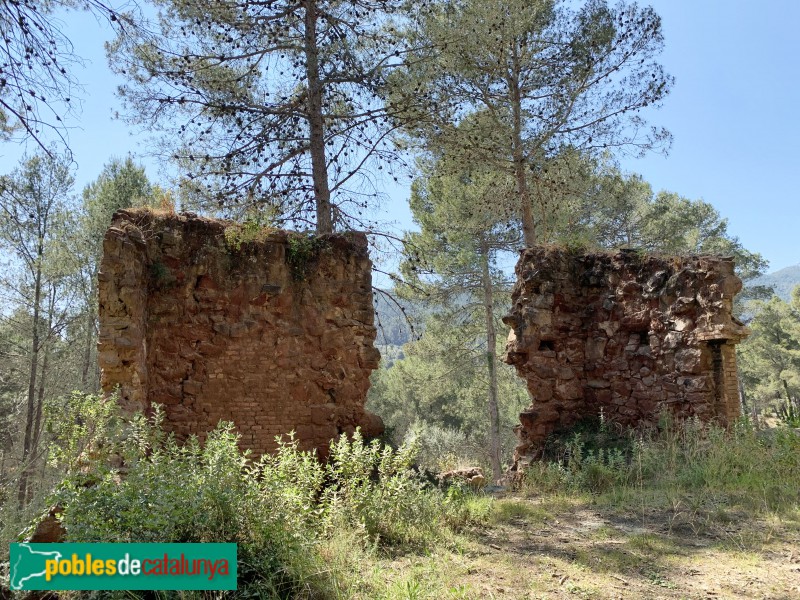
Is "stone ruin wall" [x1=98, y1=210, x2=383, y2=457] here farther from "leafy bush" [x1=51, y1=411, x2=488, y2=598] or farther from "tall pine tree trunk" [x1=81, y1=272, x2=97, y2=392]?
"tall pine tree trunk" [x1=81, y1=272, x2=97, y2=392]

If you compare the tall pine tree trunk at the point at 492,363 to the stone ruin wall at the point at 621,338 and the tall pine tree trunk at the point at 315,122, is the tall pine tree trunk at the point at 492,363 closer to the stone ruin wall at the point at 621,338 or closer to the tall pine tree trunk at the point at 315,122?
the stone ruin wall at the point at 621,338

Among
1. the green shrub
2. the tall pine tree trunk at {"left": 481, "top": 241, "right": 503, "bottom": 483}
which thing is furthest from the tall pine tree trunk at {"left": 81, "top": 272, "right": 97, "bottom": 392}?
the green shrub

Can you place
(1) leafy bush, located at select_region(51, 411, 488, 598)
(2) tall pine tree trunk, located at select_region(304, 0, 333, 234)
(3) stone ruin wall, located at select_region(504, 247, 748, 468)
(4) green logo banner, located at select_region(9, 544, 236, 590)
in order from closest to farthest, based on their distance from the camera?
(4) green logo banner, located at select_region(9, 544, 236, 590)
(1) leafy bush, located at select_region(51, 411, 488, 598)
(3) stone ruin wall, located at select_region(504, 247, 748, 468)
(2) tall pine tree trunk, located at select_region(304, 0, 333, 234)

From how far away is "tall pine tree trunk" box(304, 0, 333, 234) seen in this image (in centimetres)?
1137

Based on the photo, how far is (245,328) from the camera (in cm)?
842

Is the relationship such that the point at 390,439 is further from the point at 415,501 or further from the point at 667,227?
the point at 667,227

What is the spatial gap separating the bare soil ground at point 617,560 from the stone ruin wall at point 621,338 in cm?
341

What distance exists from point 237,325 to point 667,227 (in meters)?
18.4

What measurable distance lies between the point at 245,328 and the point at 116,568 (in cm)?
526

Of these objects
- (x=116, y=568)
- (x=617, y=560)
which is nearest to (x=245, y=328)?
(x=116, y=568)

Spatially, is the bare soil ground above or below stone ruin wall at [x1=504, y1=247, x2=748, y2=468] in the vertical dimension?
below

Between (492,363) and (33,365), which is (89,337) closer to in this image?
(33,365)

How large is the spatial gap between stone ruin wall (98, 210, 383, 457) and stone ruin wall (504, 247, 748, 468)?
289 centimetres

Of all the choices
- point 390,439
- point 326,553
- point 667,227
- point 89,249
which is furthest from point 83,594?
point 667,227
